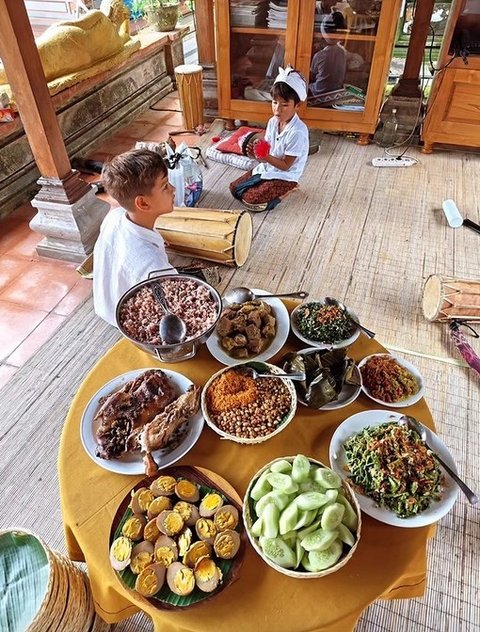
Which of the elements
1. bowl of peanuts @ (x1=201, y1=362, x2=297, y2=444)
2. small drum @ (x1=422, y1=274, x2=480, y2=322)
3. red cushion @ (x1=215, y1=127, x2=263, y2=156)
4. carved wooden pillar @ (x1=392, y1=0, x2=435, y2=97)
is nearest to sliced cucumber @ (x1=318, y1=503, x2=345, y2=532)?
bowl of peanuts @ (x1=201, y1=362, x2=297, y2=444)

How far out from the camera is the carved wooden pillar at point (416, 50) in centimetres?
371

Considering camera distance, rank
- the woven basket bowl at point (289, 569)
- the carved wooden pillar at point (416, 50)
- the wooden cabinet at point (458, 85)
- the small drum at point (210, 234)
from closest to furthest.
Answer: the woven basket bowl at point (289, 569) → the small drum at point (210, 234) → the wooden cabinet at point (458, 85) → the carved wooden pillar at point (416, 50)

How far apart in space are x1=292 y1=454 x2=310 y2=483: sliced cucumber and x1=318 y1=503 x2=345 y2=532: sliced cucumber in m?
0.09

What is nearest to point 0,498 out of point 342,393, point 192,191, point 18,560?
point 18,560

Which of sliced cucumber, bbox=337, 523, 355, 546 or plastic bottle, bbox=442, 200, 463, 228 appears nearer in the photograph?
sliced cucumber, bbox=337, 523, 355, 546

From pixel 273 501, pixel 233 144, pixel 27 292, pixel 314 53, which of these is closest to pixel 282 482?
pixel 273 501

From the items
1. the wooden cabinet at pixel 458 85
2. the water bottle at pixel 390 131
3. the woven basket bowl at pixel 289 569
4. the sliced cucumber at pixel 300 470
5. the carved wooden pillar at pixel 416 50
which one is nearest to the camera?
the woven basket bowl at pixel 289 569

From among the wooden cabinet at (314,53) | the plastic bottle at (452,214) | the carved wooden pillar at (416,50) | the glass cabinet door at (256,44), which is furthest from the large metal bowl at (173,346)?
the carved wooden pillar at (416,50)

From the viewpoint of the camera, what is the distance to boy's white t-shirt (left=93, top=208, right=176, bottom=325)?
1.76 m

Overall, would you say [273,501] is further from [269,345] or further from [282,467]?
[269,345]

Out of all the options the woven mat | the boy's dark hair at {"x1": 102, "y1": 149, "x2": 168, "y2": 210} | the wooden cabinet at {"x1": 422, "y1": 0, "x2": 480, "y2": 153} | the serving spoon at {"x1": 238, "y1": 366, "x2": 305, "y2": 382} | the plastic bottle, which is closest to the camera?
the serving spoon at {"x1": 238, "y1": 366, "x2": 305, "y2": 382}

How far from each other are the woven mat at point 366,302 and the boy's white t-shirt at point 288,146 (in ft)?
0.89

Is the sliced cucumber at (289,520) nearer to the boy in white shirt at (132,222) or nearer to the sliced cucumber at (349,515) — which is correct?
the sliced cucumber at (349,515)

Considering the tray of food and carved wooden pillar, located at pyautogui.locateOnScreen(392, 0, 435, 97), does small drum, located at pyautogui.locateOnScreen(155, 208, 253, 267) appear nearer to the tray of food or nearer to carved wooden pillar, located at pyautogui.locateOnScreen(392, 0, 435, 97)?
the tray of food
